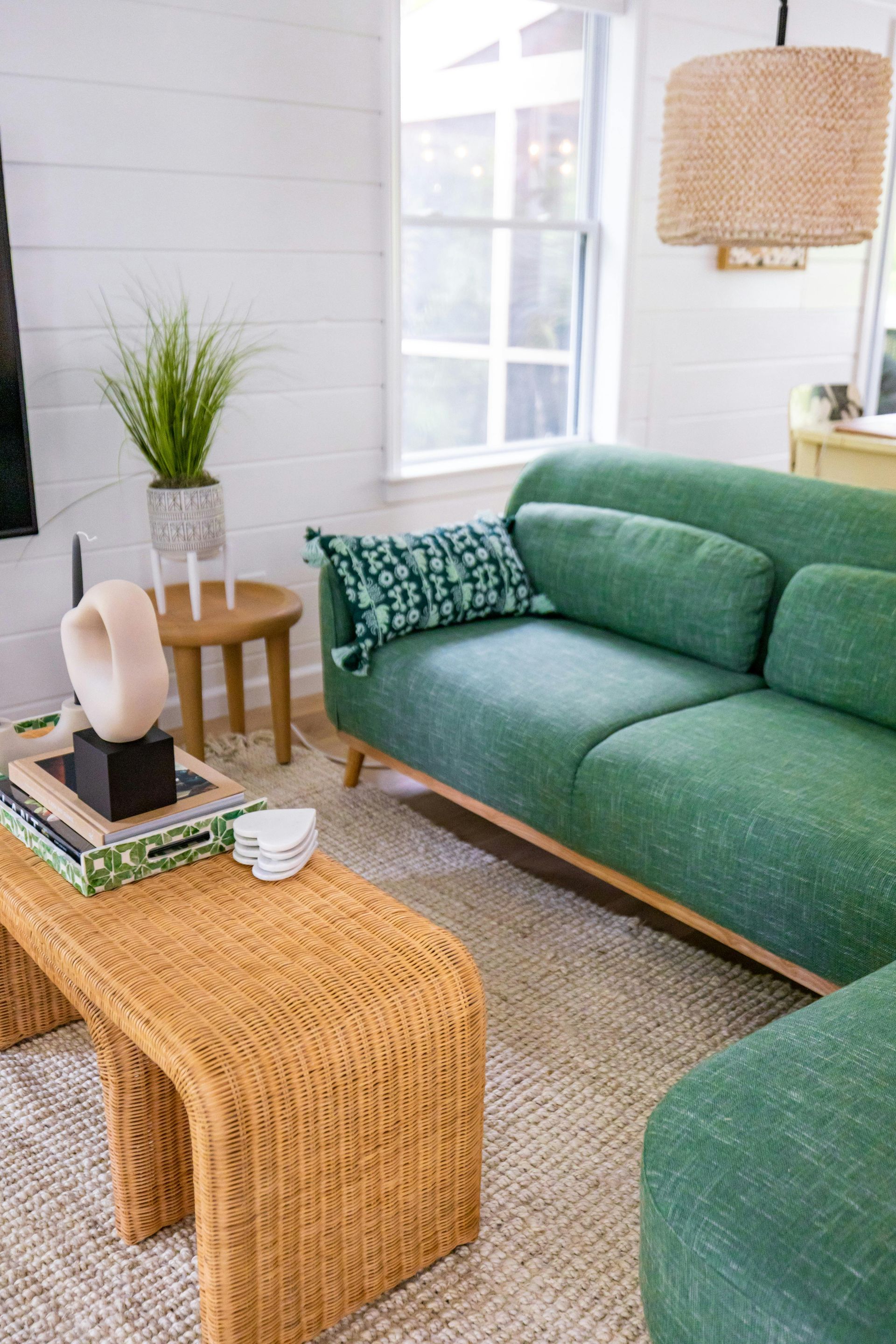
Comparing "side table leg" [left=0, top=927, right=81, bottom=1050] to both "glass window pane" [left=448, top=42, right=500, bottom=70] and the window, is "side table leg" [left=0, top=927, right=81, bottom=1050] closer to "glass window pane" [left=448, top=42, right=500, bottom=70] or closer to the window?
the window

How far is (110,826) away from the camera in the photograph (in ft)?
5.46

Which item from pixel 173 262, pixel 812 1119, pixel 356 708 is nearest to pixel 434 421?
pixel 173 262

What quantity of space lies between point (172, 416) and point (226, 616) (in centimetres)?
50

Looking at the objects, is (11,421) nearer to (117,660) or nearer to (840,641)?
(117,660)

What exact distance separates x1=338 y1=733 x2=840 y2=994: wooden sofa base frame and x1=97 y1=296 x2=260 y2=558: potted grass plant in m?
0.65

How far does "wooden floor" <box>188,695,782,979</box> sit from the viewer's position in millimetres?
2398

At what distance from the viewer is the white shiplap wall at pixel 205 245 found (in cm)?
283

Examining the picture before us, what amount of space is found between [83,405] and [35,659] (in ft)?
2.22

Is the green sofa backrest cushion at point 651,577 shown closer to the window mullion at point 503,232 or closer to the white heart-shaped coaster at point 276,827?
the window mullion at point 503,232

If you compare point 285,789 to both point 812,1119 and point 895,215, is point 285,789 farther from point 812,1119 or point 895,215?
point 895,215

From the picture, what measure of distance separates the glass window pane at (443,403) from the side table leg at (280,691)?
3.49 ft

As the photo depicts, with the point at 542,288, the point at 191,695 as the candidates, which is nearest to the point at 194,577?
the point at 191,695

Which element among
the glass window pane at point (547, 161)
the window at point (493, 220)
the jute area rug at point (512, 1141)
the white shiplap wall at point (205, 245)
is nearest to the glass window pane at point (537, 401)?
the window at point (493, 220)

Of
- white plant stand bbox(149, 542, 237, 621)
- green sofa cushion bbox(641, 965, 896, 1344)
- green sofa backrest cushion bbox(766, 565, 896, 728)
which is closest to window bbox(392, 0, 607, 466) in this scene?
white plant stand bbox(149, 542, 237, 621)
